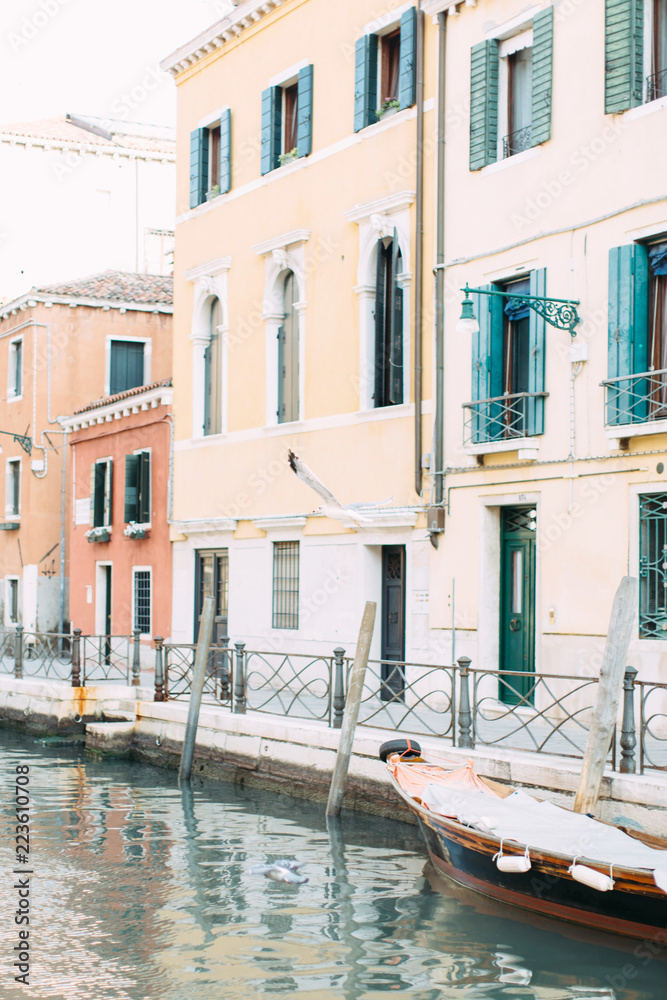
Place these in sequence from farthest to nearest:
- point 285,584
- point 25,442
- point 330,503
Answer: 1. point 25,442
2. point 285,584
3. point 330,503

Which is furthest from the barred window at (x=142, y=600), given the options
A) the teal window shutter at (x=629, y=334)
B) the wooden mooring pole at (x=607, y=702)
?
the wooden mooring pole at (x=607, y=702)

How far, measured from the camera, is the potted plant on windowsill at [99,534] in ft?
76.6

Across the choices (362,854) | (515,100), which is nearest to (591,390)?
(515,100)

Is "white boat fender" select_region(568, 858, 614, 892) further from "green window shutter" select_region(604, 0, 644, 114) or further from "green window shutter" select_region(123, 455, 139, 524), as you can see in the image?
"green window shutter" select_region(123, 455, 139, 524)

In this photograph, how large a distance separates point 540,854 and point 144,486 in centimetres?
1443

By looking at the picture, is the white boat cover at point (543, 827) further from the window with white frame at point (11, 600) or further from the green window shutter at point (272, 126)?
the window with white frame at point (11, 600)

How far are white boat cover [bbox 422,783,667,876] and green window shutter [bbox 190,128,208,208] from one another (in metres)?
12.7

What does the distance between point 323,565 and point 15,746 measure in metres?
5.08

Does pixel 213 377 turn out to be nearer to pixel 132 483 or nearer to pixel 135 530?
pixel 132 483

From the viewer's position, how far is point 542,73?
44.2 ft

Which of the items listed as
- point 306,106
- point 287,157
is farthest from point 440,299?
point 287,157

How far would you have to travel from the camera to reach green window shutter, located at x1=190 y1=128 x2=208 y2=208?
20.1 metres

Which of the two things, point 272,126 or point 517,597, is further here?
point 272,126

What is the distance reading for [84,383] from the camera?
26.6m
